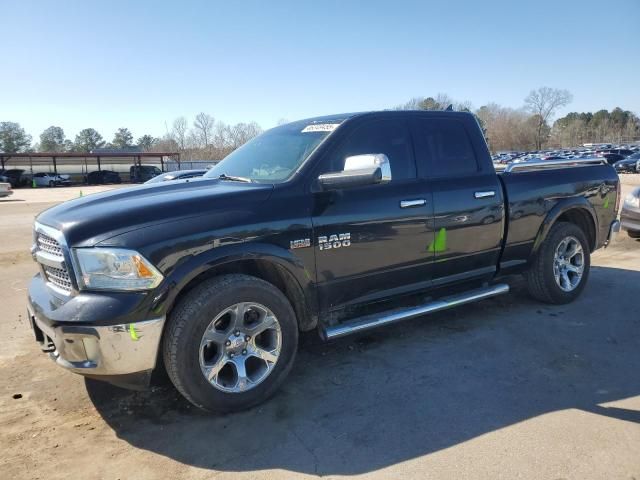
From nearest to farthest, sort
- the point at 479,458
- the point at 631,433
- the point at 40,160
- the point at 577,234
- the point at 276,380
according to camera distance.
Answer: the point at 479,458 < the point at 631,433 < the point at 276,380 < the point at 577,234 < the point at 40,160

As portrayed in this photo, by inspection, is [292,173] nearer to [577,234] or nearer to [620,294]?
[577,234]

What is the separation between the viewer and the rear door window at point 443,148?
4113 mm

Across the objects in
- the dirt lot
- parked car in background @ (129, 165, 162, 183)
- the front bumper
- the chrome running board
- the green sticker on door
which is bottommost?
the dirt lot

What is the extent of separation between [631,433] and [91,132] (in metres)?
129

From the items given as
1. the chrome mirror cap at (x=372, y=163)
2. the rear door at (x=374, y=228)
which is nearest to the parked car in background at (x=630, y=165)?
the rear door at (x=374, y=228)

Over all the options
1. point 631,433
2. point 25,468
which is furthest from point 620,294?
point 25,468

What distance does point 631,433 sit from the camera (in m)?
2.82

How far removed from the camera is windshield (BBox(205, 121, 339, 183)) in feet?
12.1

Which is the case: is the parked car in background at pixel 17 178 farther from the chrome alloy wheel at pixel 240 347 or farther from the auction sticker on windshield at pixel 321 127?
the chrome alloy wheel at pixel 240 347

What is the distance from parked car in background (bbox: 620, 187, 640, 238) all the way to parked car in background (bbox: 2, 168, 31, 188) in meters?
49.9

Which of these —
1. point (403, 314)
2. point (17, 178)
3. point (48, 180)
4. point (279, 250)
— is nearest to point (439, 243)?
point (403, 314)

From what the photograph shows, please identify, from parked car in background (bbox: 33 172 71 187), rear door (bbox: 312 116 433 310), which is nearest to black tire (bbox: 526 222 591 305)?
rear door (bbox: 312 116 433 310)

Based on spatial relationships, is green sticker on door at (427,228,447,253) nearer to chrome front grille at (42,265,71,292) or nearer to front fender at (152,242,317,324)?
front fender at (152,242,317,324)

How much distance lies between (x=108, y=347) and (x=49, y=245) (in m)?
0.89
